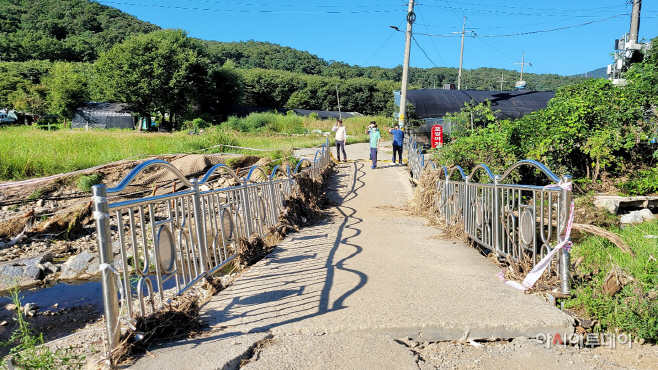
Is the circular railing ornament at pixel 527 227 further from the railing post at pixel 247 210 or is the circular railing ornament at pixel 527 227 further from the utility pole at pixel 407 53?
the utility pole at pixel 407 53

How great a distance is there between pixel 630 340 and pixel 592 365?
0.61m

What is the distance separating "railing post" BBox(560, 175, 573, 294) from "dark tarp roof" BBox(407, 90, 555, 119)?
21767mm

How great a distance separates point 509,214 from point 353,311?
100 inches

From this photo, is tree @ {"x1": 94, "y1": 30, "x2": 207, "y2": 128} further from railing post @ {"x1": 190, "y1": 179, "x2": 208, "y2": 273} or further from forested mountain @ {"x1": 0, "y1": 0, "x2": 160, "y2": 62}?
railing post @ {"x1": 190, "y1": 179, "x2": 208, "y2": 273}

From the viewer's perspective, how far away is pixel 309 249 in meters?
6.55

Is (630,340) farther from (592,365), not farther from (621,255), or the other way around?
(621,255)

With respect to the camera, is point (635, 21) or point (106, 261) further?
point (635, 21)

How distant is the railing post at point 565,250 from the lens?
3998mm

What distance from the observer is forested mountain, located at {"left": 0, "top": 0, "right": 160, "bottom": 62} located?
255 feet

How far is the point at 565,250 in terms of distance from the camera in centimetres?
401

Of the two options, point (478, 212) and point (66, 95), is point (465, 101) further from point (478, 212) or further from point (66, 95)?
point (66, 95)

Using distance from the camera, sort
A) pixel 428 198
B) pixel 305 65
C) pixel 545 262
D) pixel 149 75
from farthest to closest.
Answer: pixel 305 65 → pixel 149 75 → pixel 428 198 → pixel 545 262

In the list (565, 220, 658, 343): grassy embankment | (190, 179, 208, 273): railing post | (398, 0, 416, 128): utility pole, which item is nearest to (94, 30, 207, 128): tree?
(398, 0, 416, 128): utility pole

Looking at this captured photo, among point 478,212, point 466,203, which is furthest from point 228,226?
point 466,203
